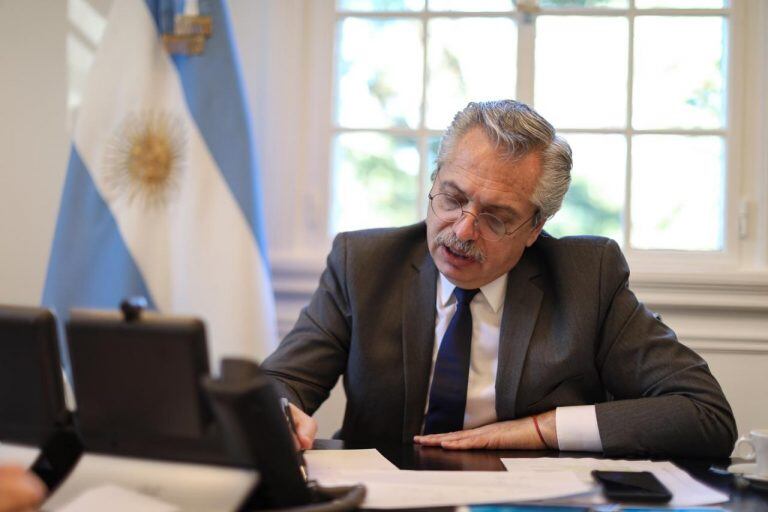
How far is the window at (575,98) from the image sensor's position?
2.72m

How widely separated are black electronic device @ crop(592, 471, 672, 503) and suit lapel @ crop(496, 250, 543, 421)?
0.49 metres

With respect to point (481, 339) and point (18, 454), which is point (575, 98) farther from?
point (18, 454)

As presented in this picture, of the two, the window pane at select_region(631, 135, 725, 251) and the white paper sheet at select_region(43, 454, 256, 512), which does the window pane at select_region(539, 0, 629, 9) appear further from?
the white paper sheet at select_region(43, 454, 256, 512)

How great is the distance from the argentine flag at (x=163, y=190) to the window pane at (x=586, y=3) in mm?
1054

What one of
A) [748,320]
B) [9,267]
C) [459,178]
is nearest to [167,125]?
[9,267]

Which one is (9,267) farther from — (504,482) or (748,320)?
(748,320)

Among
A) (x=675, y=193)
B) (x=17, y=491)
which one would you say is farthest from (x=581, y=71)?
(x=17, y=491)

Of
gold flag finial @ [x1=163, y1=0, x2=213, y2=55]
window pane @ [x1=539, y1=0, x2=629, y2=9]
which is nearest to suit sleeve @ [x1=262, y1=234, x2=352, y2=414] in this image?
gold flag finial @ [x1=163, y1=0, x2=213, y2=55]

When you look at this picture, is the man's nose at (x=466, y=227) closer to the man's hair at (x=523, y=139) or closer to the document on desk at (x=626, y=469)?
the man's hair at (x=523, y=139)

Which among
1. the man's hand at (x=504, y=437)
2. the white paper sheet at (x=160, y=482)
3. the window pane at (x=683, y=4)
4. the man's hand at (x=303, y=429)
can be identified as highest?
the window pane at (x=683, y=4)

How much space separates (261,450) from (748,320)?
2045mm

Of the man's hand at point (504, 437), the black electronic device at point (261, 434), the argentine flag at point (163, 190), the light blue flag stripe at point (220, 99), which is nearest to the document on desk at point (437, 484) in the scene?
the black electronic device at point (261, 434)

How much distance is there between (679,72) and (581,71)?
0.30 metres

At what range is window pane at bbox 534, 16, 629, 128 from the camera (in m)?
2.74
